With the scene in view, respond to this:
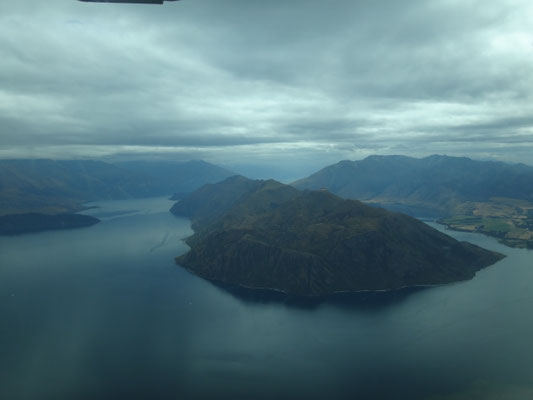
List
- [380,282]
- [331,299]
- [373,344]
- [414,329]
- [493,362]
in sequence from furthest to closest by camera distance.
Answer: [380,282]
[331,299]
[414,329]
[373,344]
[493,362]

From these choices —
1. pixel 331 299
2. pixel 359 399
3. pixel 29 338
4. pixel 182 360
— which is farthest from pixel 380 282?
pixel 29 338

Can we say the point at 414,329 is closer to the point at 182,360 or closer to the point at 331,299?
the point at 331,299

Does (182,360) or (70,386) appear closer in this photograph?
(70,386)

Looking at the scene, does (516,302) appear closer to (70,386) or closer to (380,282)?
(380,282)

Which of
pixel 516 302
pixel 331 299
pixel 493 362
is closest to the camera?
pixel 493 362

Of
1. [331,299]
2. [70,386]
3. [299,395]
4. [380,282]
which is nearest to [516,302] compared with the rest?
[380,282]

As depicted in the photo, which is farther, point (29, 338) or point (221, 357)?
point (29, 338)
